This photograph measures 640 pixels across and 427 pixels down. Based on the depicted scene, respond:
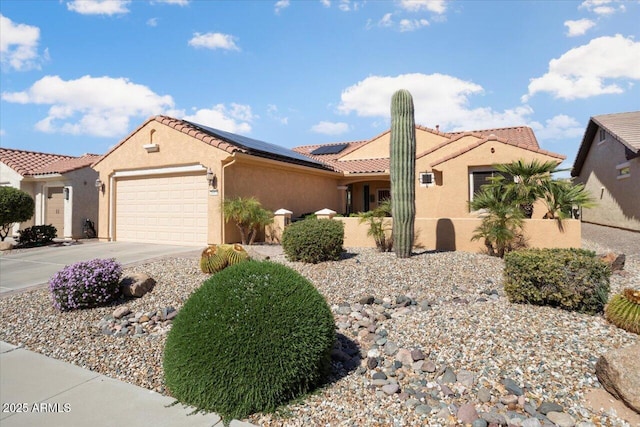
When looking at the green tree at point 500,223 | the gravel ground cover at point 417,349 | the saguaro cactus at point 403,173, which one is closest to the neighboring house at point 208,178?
the green tree at point 500,223

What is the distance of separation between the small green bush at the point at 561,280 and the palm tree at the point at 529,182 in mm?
5390

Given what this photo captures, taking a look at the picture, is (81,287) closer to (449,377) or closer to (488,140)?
(449,377)

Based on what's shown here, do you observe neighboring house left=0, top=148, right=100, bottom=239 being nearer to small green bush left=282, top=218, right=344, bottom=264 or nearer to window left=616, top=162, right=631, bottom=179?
small green bush left=282, top=218, right=344, bottom=264

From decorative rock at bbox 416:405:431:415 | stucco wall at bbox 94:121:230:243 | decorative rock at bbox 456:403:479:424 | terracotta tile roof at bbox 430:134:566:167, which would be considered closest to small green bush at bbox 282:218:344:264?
stucco wall at bbox 94:121:230:243

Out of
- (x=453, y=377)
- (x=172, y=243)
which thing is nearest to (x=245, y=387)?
(x=453, y=377)

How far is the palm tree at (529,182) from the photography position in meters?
10.4

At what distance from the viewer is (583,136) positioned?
22.2 meters

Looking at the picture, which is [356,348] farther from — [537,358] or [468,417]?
[537,358]

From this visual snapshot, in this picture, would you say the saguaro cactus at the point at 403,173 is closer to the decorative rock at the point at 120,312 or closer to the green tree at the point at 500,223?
the green tree at the point at 500,223

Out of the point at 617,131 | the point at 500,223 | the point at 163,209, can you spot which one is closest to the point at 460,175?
the point at 500,223

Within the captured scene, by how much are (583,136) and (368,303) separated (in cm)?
2301

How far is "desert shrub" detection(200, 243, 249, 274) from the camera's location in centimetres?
779

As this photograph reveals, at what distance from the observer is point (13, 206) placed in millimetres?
14531

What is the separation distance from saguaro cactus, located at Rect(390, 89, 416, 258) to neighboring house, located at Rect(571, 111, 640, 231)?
1008 cm
